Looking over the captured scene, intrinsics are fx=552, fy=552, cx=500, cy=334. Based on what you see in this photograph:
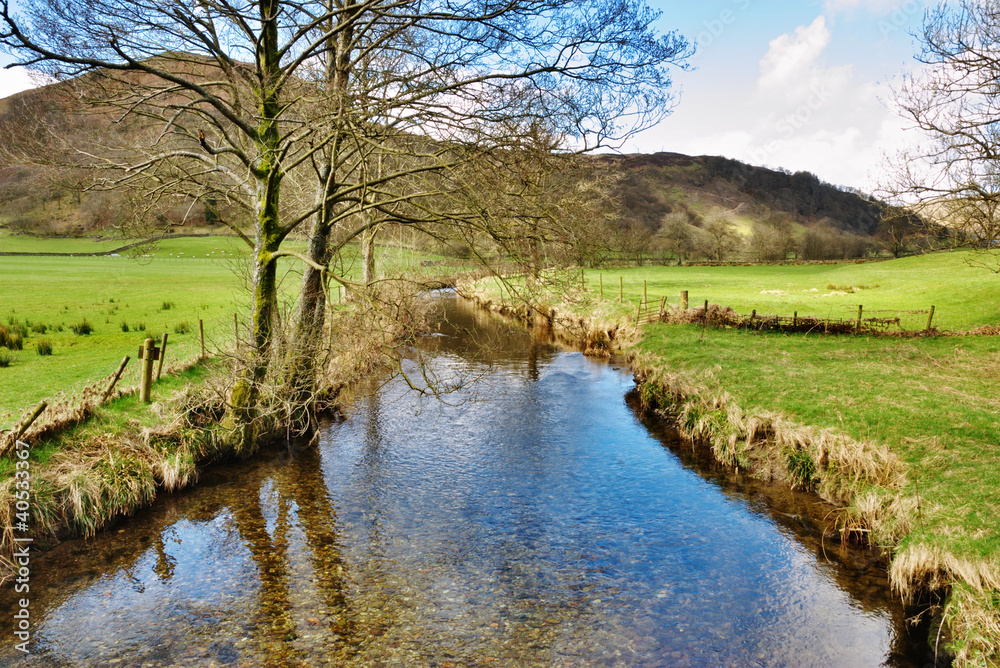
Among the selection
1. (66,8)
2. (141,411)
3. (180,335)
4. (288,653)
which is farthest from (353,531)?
(180,335)

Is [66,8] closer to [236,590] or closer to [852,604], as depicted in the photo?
[236,590]

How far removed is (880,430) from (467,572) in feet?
24.4

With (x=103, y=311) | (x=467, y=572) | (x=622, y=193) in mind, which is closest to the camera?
(x=467, y=572)

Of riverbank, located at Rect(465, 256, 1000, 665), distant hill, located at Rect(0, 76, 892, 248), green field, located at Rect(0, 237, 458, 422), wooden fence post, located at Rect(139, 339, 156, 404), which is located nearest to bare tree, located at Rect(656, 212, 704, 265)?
distant hill, located at Rect(0, 76, 892, 248)

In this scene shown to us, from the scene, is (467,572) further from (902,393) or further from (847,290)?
(847,290)

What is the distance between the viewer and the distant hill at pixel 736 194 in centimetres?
11506

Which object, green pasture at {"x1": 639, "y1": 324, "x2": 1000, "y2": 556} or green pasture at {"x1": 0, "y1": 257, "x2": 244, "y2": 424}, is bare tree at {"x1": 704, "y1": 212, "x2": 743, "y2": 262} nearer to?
green pasture at {"x1": 639, "y1": 324, "x2": 1000, "y2": 556}

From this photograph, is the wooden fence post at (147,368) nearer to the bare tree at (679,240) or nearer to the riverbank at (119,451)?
the riverbank at (119,451)

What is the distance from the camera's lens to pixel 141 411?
34.3 feet

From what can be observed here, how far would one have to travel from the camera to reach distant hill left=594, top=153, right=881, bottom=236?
115m

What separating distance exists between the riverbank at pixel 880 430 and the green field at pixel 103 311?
9.75 metres

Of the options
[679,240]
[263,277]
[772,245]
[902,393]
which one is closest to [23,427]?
[263,277]

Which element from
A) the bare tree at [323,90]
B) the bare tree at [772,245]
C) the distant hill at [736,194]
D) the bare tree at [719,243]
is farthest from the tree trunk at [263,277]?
the distant hill at [736,194]

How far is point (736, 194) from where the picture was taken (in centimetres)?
13850
